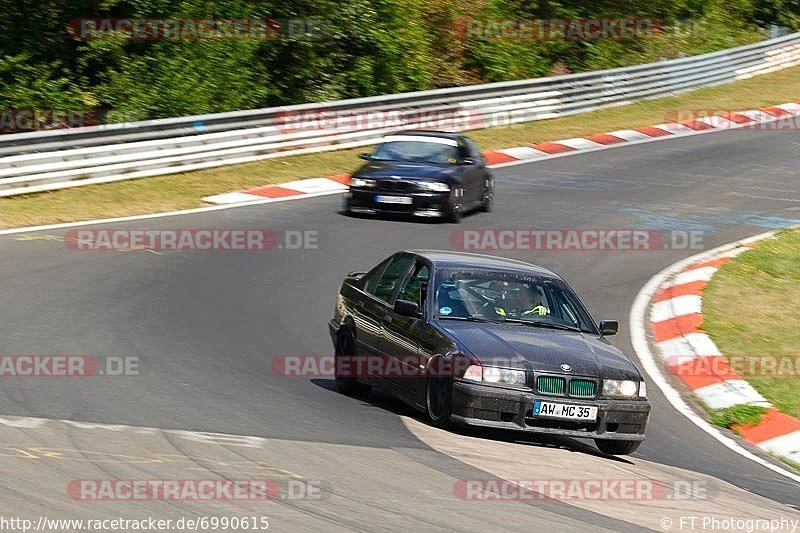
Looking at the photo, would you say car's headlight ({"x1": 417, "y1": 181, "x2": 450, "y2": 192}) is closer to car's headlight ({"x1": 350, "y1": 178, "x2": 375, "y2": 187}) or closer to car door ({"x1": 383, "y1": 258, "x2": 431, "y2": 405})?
car's headlight ({"x1": 350, "y1": 178, "x2": 375, "y2": 187})

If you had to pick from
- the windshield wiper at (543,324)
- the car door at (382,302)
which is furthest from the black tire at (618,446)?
the car door at (382,302)

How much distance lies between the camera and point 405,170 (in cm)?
2047

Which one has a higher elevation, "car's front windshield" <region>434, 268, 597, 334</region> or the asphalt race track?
"car's front windshield" <region>434, 268, 597, 334</region>

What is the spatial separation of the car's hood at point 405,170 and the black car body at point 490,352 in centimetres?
910

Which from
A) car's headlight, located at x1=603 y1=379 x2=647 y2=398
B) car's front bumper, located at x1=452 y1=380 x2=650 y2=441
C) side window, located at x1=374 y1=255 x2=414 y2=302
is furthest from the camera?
side window, located at x1=374 y1=255 x2=414 y2=302

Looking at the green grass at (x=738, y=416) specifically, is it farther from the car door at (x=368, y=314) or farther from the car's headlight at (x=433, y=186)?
the car's headlight at (x=433, y=186)

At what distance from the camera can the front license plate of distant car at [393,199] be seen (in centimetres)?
2002

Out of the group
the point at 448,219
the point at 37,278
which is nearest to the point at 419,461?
the point at 37,278

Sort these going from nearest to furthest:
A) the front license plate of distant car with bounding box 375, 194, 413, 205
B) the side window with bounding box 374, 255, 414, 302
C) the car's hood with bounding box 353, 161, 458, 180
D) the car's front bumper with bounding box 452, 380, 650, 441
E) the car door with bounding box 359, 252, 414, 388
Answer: the car's front bumper with bounding box 452, 380, 650, 441, the car door with bounding box 359, 252, 414, 388, the side window with bounding box 374, 255, 414, 302, the front license plate of distant car with bounding box 375, 194, 413, 205, the car's hood with bounding box 353, 161, 458, 180

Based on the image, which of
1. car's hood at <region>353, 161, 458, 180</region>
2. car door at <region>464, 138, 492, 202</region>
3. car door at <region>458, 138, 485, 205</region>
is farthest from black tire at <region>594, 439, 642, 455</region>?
car door at <region>464, 138, 492, 202</region>

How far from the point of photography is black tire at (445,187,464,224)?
20234 mm

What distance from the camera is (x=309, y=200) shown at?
2164cm

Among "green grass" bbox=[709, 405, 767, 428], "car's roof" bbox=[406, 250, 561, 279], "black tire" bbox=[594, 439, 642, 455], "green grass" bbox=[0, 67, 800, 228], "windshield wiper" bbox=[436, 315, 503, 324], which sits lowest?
"green grass" bbox=[0, 67, 800, 228]

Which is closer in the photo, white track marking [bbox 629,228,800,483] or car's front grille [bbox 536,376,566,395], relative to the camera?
car's front grille [bbox 536,376,566,395]
